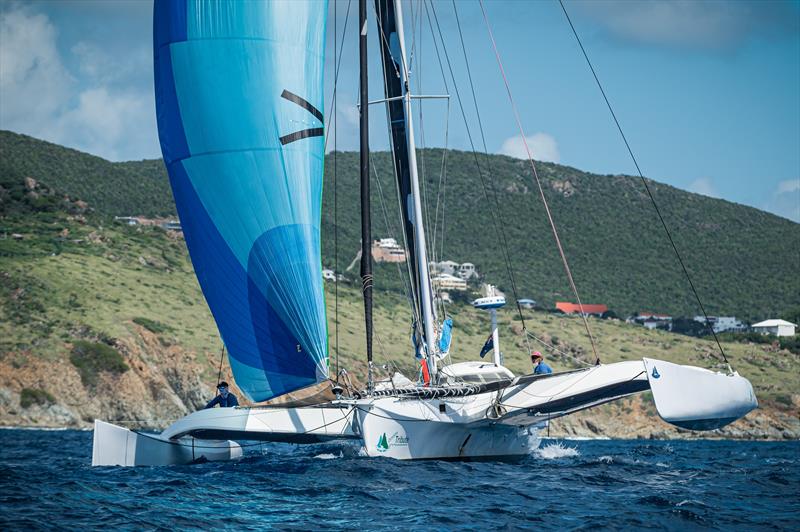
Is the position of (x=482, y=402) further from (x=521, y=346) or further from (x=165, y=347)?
(x=521, y=346)

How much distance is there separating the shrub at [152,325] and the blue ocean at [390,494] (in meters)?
26.5

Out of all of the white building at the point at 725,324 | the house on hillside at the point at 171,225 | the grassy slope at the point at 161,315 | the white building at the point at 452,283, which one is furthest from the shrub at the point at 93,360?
the white building at the point at 725,324

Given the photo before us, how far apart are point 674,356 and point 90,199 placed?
53.9m

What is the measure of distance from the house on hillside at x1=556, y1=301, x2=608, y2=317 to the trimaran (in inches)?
2354

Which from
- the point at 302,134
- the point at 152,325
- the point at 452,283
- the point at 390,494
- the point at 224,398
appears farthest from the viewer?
the point at 452,283

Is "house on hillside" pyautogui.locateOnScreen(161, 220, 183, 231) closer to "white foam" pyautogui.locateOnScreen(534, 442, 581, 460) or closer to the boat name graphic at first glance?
"white foam" pyautogui.locateOnScreen(534, 442, 581, 460)

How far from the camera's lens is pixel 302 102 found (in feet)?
64.7

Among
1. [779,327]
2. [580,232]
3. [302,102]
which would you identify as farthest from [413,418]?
[580,232]

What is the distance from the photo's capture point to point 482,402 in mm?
19547

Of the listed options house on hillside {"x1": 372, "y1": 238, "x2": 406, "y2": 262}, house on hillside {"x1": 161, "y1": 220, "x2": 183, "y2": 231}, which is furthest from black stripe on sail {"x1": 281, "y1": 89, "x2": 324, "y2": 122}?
house on hillside {"x1": 372, "y1": 238, "x2": 406, "y2": 262}

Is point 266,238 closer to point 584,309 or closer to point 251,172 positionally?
point 251,172

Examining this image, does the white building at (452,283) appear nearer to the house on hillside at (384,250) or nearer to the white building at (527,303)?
the white building at (527,303)

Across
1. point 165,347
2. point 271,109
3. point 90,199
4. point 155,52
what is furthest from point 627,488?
point 90,199

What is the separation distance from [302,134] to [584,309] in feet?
215
